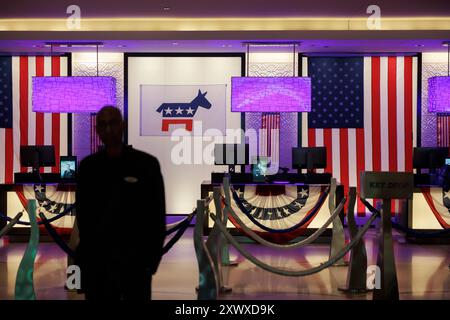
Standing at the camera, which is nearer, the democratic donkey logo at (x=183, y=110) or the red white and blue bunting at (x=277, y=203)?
the red white and blue bunting at (x=277, y=203)

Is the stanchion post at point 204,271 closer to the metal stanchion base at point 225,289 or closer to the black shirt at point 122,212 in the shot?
the metal stanchion base at point 225,289

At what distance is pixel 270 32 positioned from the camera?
365 inches

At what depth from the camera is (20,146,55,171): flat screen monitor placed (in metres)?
9.33

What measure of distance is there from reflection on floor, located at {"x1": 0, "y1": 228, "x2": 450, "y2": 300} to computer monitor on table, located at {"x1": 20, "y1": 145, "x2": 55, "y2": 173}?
130 cm

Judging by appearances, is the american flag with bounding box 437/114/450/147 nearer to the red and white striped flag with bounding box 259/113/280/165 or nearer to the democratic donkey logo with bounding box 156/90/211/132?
the red and white striped flag with bounding box 259/113/280/165

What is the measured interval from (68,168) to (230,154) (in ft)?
7.71

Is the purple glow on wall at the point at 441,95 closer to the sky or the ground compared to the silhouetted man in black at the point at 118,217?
closer to the sky

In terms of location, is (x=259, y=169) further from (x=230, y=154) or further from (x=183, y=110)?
(x=183, y=110)

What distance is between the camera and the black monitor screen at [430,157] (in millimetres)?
9086

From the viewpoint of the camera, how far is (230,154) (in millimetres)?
9094

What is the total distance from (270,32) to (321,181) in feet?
7.53

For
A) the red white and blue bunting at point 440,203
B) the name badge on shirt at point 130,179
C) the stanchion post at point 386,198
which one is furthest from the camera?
the red white and blue bunting at point 440,203

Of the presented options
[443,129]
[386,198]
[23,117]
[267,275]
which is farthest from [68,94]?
[443,129]

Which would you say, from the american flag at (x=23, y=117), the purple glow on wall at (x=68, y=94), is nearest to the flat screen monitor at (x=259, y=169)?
the purple glow on wall at (x=68, y=94)
